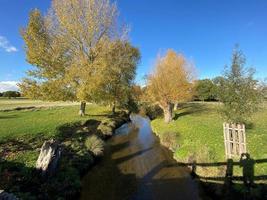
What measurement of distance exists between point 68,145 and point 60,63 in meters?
13.8

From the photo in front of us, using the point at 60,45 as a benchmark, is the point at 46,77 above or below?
below

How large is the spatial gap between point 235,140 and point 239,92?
3.30 meters

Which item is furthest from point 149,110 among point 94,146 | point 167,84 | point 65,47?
point 94,146

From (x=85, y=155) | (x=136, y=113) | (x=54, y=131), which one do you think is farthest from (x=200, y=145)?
(x=136, y=113)

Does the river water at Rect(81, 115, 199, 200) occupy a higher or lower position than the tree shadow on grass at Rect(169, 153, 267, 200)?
lower

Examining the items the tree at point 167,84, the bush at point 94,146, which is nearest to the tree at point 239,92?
the bush at point 94,146

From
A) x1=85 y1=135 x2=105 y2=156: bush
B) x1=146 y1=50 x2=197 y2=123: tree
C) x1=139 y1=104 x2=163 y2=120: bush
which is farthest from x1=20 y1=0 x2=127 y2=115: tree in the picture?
x1=139 y1=104 x2=163 y2=120: bush

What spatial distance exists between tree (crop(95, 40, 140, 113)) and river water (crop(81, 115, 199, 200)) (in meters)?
10.7

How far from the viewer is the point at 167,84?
26625 mm

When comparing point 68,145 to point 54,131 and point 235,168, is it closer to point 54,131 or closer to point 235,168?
point 54,131

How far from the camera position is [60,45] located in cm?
2625

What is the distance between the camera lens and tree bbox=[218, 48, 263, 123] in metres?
13.1

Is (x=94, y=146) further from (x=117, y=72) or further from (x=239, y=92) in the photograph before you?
(x=117, y=72)

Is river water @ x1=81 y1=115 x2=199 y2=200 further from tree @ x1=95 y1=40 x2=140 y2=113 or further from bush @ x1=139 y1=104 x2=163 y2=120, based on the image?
bush @ x1=139 y1=104 x2=163 y2=120
